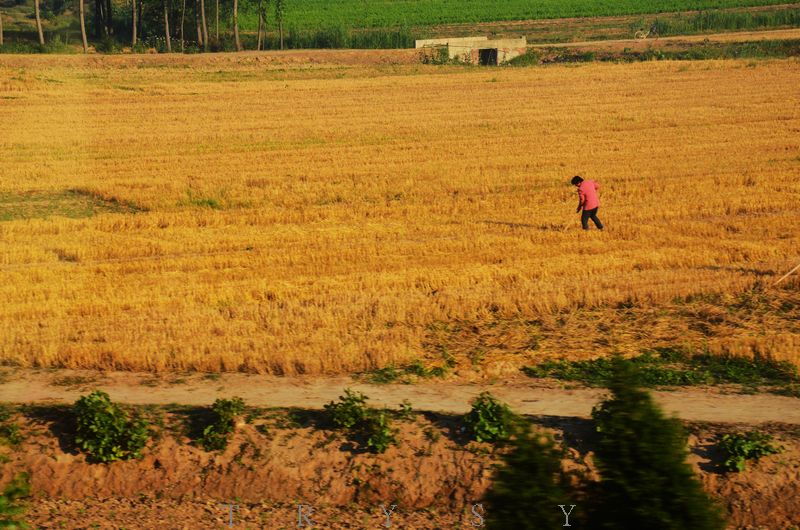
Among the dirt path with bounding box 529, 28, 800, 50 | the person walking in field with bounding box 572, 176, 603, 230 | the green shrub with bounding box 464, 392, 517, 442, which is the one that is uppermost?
the dirt path with bounding box 529, 28, 800, 50

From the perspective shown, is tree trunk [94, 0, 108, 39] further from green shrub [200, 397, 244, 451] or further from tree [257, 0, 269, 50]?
green shrub [200, 397, 244, 451]

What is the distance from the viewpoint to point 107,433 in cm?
1109

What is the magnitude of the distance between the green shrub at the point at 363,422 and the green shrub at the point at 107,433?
2058 millimetres

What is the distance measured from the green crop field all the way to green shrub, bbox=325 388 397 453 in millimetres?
93113

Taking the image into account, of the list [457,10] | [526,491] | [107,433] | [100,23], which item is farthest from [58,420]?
[457,10]

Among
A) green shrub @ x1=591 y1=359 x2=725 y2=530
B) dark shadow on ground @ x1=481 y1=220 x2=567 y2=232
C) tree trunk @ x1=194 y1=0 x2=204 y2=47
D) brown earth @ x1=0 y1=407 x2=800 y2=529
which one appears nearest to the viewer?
green shrub @ x1=591 y1=359 x2=725 y2=530

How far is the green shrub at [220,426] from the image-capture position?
1126 cm

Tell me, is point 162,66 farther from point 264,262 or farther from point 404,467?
point 404,467

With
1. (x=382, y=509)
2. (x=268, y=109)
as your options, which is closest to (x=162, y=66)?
(x=268, y=109)

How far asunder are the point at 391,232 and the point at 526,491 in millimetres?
14509

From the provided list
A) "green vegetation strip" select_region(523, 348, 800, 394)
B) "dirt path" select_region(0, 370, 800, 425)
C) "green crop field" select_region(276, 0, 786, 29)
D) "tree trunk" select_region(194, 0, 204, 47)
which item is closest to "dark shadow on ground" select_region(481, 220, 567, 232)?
"green vegetation strip" select_region(523, 348, 800, 394)

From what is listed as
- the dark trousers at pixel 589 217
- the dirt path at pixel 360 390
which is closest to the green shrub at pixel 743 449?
the dirt path at pixel 360 390

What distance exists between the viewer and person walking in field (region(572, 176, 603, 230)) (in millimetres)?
20312

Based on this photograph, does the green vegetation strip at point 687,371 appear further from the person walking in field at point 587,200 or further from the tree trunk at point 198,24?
the tree trunk at point 198,24
